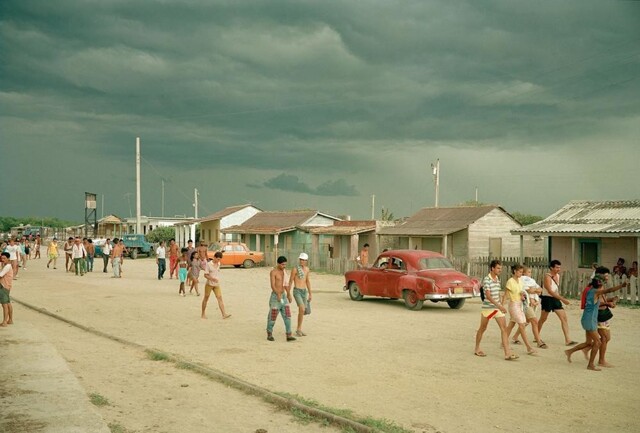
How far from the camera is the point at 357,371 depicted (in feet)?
31.7

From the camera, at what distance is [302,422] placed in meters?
7.15

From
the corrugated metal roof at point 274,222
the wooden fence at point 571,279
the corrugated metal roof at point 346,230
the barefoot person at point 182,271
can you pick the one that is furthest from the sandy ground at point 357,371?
the corrugated metal roof at point 274,222

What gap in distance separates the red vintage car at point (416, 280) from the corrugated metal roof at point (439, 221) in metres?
14.8

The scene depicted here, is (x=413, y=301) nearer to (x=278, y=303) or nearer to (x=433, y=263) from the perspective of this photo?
(x=433, y=263)

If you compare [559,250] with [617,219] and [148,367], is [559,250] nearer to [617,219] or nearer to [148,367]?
[617,219]

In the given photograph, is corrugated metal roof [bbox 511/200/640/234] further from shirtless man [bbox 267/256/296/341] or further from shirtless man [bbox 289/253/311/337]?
shirtless man [bbox 267/256/296/341]

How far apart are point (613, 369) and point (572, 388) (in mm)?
1828

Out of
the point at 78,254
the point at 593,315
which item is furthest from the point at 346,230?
the point at 593,315

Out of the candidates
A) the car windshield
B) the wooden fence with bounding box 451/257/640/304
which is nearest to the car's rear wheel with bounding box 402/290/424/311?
the car windshield

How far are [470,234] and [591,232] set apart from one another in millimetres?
10943

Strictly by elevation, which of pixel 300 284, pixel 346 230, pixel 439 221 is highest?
pixel 439 221

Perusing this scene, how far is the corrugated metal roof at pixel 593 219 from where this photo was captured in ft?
77.5

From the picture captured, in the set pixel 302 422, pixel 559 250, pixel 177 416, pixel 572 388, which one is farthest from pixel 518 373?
pixel 559 250

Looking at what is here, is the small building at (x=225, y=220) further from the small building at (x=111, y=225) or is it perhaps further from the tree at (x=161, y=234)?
the small building at (x=111, y=225)
